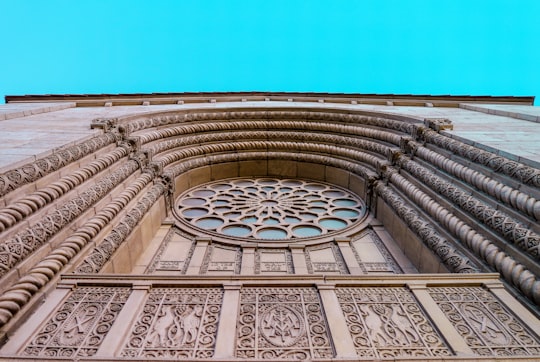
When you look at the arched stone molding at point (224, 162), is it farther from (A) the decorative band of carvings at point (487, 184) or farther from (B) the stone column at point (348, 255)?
(B) the stone column at point (348, 255)

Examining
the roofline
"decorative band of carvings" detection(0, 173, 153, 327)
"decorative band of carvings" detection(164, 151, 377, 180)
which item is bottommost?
"decorative band of carvings" detection(0, 173, 153, 327)

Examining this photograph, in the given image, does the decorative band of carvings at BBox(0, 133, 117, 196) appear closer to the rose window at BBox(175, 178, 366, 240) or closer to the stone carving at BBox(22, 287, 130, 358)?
the stone carving at BBox(22, 287, 130, 358)

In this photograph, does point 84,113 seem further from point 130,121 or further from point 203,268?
point 203,268

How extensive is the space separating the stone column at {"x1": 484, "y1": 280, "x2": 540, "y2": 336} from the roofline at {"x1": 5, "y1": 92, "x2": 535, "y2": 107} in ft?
33.0

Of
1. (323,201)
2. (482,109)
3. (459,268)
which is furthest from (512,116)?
(459,268)

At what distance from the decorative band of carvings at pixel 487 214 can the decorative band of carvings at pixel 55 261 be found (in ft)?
18.6

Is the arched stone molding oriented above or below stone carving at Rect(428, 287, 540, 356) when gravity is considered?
above

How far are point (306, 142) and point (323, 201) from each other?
8.05ft

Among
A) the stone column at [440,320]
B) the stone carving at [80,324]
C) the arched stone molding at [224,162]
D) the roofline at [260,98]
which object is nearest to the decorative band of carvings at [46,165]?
the arched stone molding at [224,162]

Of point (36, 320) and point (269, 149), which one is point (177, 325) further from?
point (269, 149)

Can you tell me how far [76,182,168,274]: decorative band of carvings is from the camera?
511 cm

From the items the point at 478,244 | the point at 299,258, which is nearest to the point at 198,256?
the point at 299,258

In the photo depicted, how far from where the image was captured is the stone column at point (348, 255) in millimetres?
6805

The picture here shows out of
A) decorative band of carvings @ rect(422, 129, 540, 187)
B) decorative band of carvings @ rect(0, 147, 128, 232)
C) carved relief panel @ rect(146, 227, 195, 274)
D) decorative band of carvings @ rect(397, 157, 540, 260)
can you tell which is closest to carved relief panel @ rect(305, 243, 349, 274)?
decorative band of carvings @ rect(397, 157, 540, 260)
